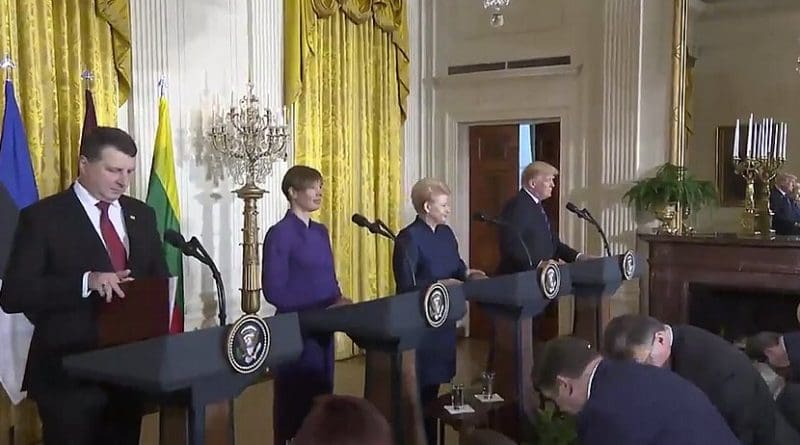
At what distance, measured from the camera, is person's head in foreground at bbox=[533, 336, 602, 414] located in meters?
2.02

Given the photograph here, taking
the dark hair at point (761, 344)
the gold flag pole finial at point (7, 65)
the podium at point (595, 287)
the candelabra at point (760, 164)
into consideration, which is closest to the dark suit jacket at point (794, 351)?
the dark hair at point (761, 344)

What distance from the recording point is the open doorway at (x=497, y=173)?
255 inches

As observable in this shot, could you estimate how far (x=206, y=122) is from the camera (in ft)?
16.3

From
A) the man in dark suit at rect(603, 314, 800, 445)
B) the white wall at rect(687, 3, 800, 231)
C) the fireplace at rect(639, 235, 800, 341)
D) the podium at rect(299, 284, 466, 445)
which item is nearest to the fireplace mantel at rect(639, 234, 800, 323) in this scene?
the fireplace at rect(639, 235, 800, 341)

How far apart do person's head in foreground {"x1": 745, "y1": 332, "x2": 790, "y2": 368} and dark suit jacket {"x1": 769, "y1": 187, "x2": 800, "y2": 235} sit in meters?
1.87

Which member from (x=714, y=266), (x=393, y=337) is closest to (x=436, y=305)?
(x=393, y=337)

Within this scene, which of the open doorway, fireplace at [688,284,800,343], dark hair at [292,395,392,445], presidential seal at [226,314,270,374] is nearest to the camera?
dark hair at [292,395,392,445]

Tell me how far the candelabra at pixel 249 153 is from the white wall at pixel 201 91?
0.13m

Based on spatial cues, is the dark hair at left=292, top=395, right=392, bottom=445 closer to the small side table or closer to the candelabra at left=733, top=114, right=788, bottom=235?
the small side table

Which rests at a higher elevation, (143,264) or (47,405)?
(143,264)

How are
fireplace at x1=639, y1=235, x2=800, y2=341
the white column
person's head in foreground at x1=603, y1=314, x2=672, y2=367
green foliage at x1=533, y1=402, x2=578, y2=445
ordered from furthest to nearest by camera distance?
1. the white column
2. fireplace at x1=639, y1=235, x2=800, y2=341
3. green foliage at x1=533, y1=402, x2=578, y2=445
4. person's head in foreground at x1=603, y1=314, x2=672, y2=367

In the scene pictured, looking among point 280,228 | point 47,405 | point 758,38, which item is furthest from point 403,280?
point 758,38

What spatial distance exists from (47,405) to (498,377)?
164cm

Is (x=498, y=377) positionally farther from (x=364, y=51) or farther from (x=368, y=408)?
(x=364, y=51)
